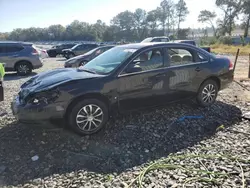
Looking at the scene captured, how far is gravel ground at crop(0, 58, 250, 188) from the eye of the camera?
10.7 ft

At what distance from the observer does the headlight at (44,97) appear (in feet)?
13.5

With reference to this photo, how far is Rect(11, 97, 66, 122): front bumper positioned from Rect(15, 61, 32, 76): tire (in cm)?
873

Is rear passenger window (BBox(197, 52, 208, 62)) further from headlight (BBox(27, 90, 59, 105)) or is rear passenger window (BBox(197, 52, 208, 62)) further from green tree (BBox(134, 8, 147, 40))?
green tree (BBox(134, 8, 147, 40))

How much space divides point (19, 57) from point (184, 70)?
9.28 meters

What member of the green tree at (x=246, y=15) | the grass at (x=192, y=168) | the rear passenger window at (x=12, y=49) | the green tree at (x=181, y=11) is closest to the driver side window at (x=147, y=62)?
the grass at (x=192, y=168)

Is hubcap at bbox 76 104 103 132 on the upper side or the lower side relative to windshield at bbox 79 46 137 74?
lower

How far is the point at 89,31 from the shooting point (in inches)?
3561

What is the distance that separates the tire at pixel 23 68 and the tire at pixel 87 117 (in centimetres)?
904

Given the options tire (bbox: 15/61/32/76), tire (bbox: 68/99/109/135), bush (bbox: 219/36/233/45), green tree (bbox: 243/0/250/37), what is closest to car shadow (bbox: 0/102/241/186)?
tire (bbox: 68/99/109/135)

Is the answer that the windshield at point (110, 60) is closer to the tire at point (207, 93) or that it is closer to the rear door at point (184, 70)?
the rear door at point (184, 70)

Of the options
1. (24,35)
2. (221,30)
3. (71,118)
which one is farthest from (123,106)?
(24,35)

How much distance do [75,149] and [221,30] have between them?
67.2m

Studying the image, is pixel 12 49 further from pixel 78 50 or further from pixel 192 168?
pixel 192 168

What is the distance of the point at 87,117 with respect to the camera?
4340mm
